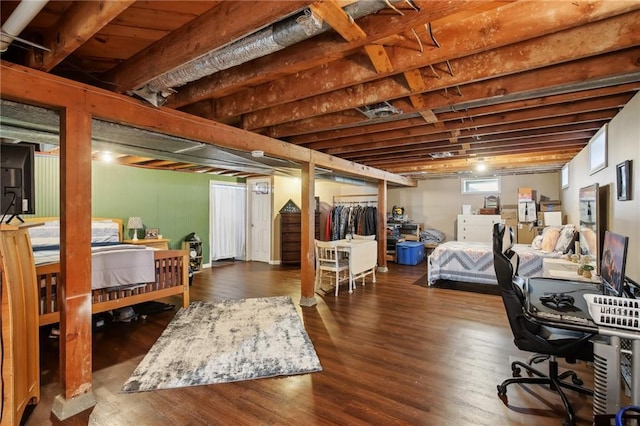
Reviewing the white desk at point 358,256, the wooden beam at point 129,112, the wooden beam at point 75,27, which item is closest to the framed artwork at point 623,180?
the white desk at point 358,256

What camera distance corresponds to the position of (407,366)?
→ 252 centimetres

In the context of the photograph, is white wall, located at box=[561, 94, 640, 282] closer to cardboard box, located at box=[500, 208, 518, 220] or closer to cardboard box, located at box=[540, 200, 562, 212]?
cardboard box, located at box=[540, 200, 562, 212]

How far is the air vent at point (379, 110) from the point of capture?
8.76ft

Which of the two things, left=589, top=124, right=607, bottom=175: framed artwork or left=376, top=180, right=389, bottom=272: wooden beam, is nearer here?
left=589, top=124, right=607, bottom=175: framed artwork

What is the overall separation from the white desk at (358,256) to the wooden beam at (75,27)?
3877mm

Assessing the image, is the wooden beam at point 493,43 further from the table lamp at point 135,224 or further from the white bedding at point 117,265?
the table lamp at point 135,224

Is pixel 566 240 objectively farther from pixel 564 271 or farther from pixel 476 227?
pixel 476 227

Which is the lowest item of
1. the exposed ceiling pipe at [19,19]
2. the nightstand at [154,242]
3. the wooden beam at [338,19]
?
the nightstand at [154,242]

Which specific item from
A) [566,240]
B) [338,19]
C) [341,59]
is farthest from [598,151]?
[338,19]

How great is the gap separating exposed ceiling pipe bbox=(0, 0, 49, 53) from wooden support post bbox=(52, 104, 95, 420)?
0.50m

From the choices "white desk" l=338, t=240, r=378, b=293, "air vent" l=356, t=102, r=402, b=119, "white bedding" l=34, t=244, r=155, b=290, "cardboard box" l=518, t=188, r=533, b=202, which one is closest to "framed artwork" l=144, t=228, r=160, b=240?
"white bedding" l=34, t=244, r=155, b=290

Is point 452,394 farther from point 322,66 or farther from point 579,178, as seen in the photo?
point 579,178

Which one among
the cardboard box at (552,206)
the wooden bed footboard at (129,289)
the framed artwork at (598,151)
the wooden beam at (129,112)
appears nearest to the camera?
the wooden beam at (129,112)

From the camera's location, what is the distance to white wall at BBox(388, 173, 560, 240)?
7031 millimetres
